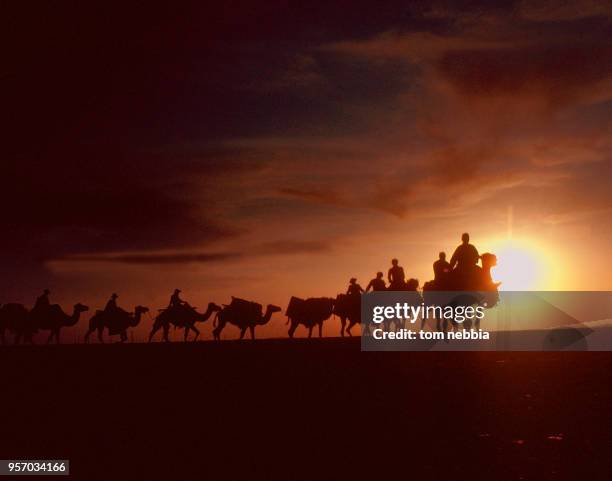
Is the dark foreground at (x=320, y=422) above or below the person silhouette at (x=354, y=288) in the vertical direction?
below

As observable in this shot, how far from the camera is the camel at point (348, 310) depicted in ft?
122

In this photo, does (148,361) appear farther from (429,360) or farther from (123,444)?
(123,444)

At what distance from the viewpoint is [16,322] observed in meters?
38.6

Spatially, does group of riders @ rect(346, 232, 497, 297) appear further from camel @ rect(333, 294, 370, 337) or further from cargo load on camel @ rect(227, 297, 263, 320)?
cargo load on camel @ rect(227, 297, 263, 320)

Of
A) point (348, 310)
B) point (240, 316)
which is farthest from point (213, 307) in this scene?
point (348, 310)

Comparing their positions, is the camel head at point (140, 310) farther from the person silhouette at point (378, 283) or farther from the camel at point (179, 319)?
the person silhouette at point (378, 283)

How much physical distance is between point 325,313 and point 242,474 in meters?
33.2

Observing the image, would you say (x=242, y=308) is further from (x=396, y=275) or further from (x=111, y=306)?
(x=396, y=275)

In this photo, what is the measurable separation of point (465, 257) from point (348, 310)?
15.4 meters

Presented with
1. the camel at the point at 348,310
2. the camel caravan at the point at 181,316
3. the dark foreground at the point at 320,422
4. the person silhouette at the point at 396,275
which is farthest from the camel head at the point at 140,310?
the dark foreground at the point at 320,422

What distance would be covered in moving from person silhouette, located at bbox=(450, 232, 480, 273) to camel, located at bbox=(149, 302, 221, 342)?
1742 cm

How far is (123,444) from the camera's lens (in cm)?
840

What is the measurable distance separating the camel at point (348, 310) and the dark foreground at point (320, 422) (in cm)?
2018

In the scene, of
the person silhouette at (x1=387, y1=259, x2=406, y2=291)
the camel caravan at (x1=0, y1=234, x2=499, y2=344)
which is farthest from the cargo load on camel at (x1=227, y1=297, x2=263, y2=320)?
the person silhouette at (x1=387, y1=259, x2=406, y2=291)
